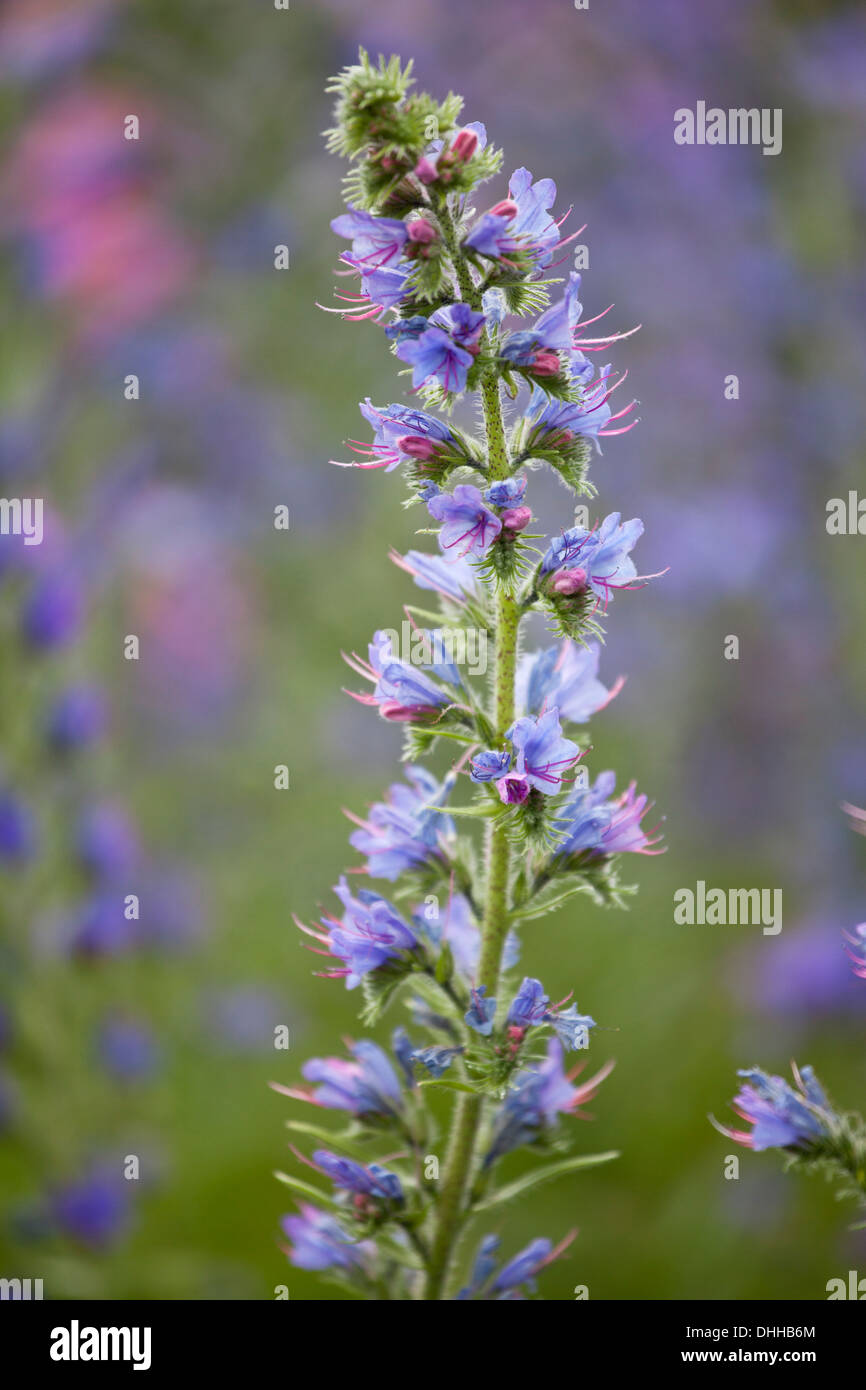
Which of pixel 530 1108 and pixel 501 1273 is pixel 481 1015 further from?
pixel 501 1273

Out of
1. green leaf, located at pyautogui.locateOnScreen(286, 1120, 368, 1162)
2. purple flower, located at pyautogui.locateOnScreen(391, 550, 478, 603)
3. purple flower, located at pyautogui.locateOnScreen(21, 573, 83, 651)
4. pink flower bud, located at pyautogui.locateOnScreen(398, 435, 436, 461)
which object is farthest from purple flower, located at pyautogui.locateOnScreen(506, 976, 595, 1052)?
purple flower, located at pyautogui.locateOnScreen(21, 573, 83, 651)

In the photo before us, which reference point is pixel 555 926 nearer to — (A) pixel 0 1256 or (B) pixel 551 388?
(A) pixel 0 1256

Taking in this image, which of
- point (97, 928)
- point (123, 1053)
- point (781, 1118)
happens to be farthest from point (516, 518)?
point (123, 1053)

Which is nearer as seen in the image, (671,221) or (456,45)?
(671,221)

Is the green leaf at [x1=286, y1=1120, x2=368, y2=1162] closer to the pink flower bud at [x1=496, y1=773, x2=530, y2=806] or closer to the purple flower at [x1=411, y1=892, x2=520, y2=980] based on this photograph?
the purple flower at [x1=411, y1=892, x2=520, y2=980]
